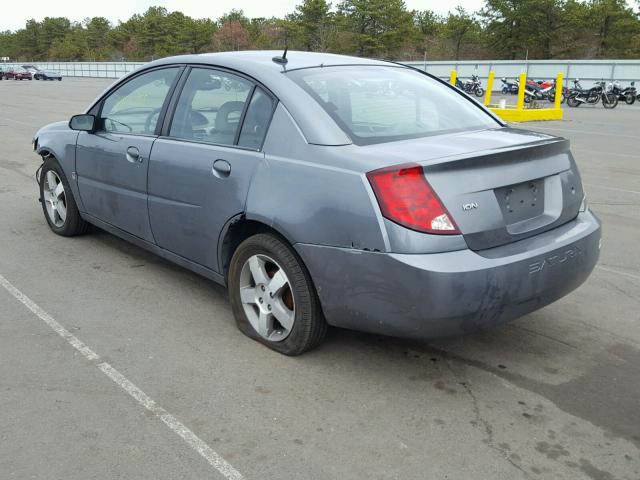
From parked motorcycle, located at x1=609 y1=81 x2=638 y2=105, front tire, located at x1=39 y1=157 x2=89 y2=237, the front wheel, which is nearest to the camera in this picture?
front tire, located at x1=39 y1=157 x2=89 y2=237

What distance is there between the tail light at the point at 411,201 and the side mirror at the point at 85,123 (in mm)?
2889

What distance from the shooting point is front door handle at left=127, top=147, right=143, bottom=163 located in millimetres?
4475

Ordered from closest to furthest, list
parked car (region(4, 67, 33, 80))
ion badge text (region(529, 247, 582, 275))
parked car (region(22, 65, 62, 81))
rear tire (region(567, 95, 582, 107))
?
ion badge text (region(529, 247, 582, 275))
rear tire (region(567, 95, 582, 107))
parked car (region(22, 65, 62, 81))
parked car (region(4, 67, 33, 80))

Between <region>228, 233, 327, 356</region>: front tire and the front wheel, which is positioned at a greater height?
the front wheel

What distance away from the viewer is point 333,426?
2.98 m

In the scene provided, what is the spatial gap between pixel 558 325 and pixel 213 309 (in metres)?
2.24

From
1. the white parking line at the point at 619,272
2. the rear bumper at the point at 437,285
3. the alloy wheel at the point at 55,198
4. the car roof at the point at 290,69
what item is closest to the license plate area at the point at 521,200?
the rear bumper at the point at 437,285

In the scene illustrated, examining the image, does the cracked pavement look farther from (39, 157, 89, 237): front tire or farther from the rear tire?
the rear tire

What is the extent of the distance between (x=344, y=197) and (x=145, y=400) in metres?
1.38

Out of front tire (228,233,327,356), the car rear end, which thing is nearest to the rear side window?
the car rear end

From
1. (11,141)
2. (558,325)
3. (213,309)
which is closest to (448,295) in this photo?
(558,325)

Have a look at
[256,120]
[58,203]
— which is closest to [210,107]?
[256,120]

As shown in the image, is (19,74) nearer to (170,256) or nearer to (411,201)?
(170,256)

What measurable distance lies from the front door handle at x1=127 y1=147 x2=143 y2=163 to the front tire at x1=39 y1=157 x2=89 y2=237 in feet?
4.24
